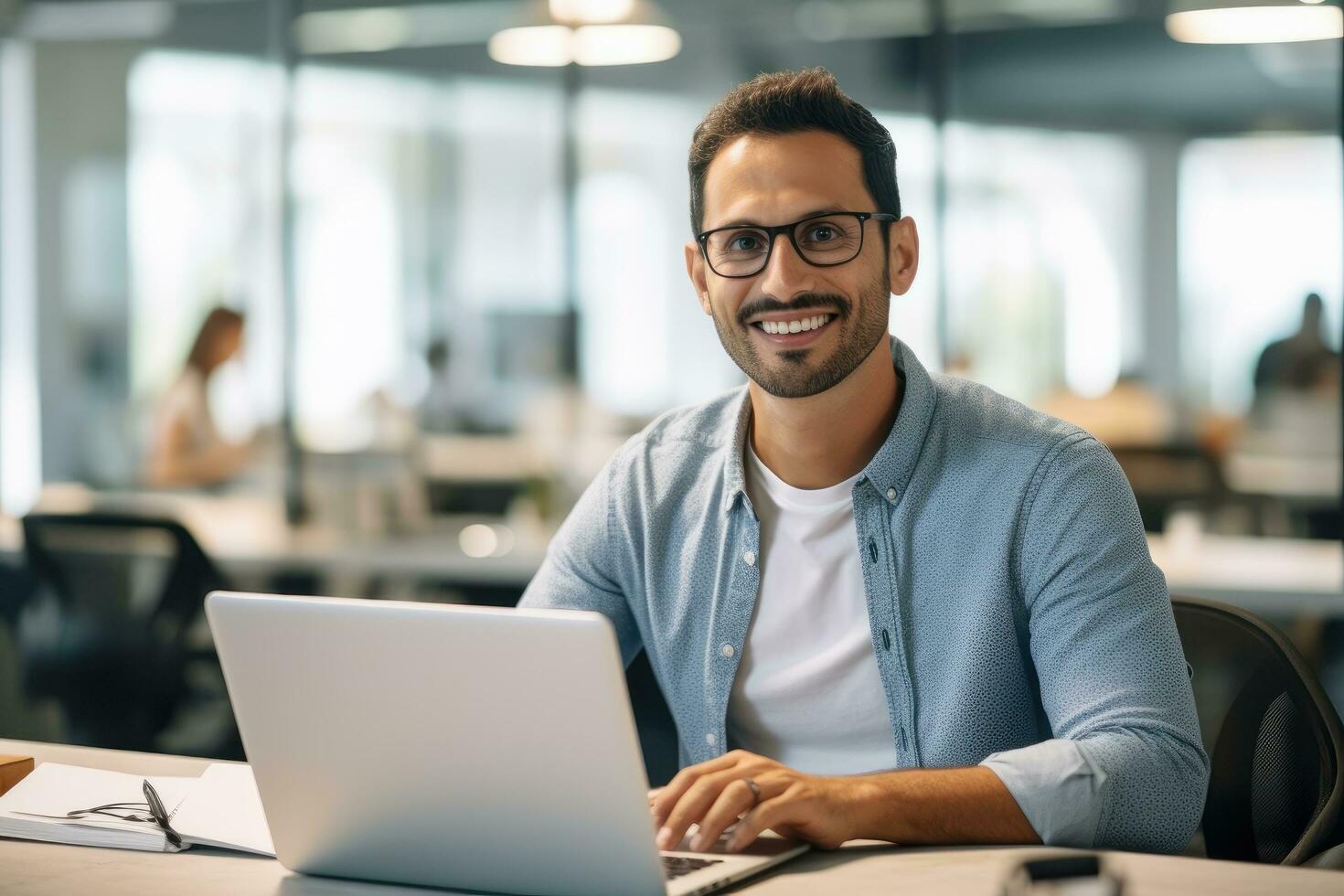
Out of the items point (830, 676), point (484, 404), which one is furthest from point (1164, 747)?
point (484, 404)

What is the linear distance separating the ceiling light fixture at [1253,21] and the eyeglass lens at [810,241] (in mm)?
4379

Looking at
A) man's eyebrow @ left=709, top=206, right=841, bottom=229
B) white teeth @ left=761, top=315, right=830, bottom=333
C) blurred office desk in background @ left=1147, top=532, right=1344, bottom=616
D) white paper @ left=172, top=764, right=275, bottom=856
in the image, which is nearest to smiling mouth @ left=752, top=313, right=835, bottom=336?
white teeth @ left=761, top=315, right=830, bottom=333

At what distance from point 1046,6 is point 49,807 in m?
5.34

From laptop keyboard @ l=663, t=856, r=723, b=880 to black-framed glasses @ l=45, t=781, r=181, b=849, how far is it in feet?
1.51

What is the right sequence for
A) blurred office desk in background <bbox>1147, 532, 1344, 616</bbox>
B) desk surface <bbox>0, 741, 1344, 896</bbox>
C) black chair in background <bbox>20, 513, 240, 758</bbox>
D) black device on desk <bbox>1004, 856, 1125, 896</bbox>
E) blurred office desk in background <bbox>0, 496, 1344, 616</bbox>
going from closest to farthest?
black device on desk <bbox>1004, 856, 1125, 896</bbox>
desk surface <bbox>0, 741, 1344, 896</bbox>
black chair in background <bbox>20, 513, 240, 758</bbox>
blurred office desk in background <bbox>1147, 532, 1344, 616</bbox>
blurred office desk in background <bbox>0, 496, 1344, 616</bbox>

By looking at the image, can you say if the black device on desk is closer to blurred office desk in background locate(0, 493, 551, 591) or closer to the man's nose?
the man's nose

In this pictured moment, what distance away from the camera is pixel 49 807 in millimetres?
1521

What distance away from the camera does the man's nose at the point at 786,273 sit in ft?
5.81

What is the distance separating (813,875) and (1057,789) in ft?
0.90

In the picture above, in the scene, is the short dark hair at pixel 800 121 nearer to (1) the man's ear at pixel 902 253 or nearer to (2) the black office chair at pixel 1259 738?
(1) the man's ear at pixel 902 253

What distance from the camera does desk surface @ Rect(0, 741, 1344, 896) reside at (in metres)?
1.22

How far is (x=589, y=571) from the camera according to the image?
193 centimetres

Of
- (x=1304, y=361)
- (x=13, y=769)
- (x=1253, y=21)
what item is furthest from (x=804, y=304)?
(x=1253, y=21)

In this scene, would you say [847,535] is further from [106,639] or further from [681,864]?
[106,639]
